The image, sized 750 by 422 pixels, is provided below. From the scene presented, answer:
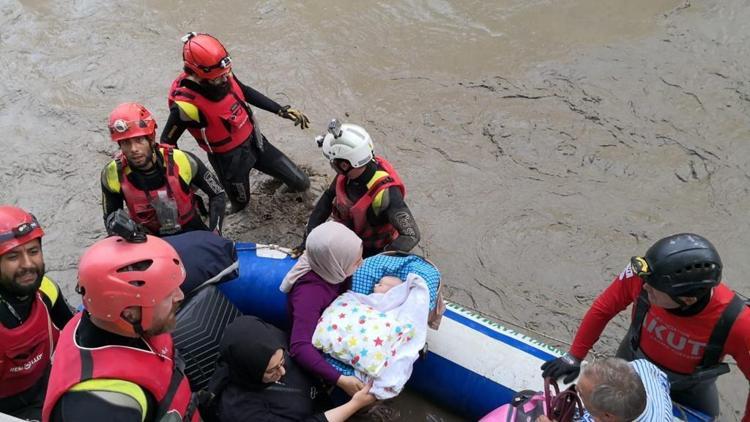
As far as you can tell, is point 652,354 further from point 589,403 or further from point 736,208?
point 736,208

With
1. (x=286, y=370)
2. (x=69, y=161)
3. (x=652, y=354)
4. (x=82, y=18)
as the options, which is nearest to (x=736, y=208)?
(x=652, y=354)

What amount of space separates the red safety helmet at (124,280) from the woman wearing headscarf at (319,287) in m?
0.75

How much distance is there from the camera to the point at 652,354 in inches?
112

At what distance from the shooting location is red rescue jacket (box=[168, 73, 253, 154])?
425cm

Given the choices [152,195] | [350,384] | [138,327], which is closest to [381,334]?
[350,384]

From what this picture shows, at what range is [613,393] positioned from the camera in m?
2.10

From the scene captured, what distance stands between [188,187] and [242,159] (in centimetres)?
77

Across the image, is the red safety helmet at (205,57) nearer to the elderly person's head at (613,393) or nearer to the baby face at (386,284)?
the baby face at (386,284)

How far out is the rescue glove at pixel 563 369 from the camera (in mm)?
2877

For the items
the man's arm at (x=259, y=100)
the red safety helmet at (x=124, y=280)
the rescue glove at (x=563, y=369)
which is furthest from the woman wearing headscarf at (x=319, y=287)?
the man's arm at (x=259, y=100)

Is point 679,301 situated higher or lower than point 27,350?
higher

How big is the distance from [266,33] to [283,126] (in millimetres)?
1795

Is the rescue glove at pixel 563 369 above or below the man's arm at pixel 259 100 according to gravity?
below

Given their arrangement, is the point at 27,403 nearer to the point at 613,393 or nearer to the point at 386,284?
the point at 386,284
